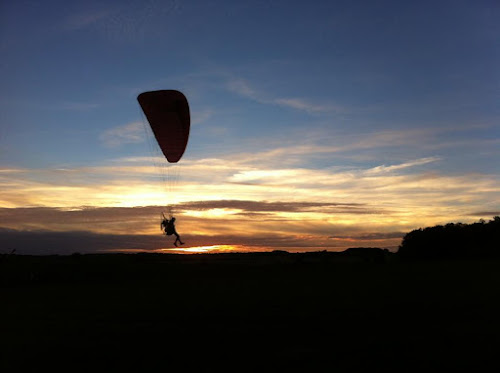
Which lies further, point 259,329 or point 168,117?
point 168,117

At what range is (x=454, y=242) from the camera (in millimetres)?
71812

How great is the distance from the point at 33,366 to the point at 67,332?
532 centimetres

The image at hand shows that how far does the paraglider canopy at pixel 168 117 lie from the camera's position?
104 ft

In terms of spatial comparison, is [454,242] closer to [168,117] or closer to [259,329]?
[168,117]

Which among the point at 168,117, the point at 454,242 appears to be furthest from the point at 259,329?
the point at 454,242

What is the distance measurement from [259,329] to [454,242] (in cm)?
6011

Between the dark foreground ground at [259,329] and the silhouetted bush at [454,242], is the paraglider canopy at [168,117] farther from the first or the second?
the silhouetted bush at [454,242]

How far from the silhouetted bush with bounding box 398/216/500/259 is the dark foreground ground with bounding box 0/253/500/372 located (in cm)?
3647

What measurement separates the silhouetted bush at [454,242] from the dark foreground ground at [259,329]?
3647cm

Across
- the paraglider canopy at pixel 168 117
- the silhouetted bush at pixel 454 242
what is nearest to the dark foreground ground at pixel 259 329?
the paraglider canopy at pixel 168 117

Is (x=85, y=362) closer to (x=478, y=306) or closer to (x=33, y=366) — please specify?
(x=33, y=366)

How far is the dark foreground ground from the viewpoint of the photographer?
14.3 m

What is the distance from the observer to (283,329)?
19.1 meters

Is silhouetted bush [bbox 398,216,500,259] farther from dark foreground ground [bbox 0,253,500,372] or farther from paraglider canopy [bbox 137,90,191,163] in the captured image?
paraglider canopy [bbox 137,90,191,163]
